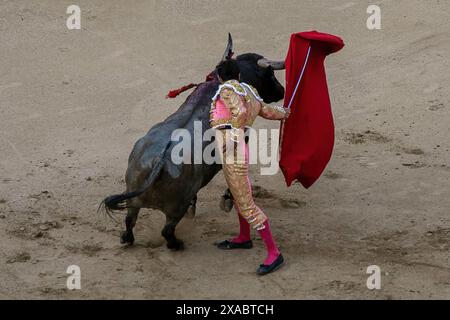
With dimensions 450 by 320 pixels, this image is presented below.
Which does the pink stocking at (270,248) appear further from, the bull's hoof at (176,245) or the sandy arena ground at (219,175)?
the bull's hoof at (176,245)

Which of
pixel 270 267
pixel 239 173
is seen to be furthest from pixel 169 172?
pixel 270 267

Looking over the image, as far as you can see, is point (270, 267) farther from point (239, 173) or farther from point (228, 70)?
point (228, 70)

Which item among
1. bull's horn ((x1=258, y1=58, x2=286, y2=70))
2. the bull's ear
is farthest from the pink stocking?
bull's horn ((x1=258, y1=58, x2=286, y2=70))

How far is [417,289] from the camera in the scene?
6457mm

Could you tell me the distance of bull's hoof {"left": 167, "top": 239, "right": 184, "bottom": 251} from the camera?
7.05 m

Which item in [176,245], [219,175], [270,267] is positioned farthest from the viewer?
[219,175]

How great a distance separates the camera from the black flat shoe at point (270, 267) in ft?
22.0

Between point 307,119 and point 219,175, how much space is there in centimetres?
150

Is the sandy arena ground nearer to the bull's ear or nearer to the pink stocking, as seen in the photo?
the pink stocking

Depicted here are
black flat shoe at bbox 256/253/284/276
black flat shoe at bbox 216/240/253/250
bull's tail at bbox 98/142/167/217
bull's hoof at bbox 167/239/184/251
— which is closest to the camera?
bull's tail at bbox 98/142/167/217

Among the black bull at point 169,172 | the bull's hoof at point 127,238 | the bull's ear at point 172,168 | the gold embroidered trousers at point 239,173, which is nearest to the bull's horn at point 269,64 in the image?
the black bull at point 169,172

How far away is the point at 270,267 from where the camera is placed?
265 inches

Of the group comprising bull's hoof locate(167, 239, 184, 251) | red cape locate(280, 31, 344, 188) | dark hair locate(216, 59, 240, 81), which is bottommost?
bull's hoof locate(167, 239, 184, 251)

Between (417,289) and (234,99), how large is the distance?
1.63 metres
